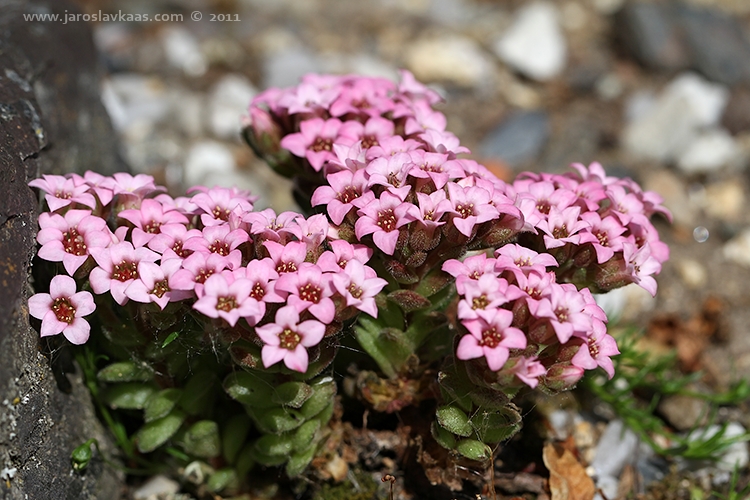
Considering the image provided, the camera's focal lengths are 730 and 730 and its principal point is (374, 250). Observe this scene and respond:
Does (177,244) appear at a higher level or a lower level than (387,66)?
higher

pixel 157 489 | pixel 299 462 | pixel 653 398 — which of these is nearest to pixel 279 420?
pixel 299 462

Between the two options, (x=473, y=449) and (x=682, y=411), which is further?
(x=682, y=411)

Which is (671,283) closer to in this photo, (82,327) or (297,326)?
(297,326)

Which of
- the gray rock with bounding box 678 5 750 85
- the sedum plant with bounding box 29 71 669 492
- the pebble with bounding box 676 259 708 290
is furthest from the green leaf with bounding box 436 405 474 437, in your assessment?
the gray rock with bounding box 678 5 750 85

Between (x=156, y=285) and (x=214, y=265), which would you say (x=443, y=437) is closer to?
(x=214, y=265)

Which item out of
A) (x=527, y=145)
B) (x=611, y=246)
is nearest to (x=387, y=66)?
(x=527, y=145)

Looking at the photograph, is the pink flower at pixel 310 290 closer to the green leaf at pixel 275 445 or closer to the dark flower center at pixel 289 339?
the dark flower center at pixel 289 339

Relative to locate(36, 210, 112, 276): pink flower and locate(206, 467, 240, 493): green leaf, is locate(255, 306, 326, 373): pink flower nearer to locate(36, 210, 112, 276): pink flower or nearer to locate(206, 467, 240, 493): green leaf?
locate(36, 210, 112, 276): pink flower
